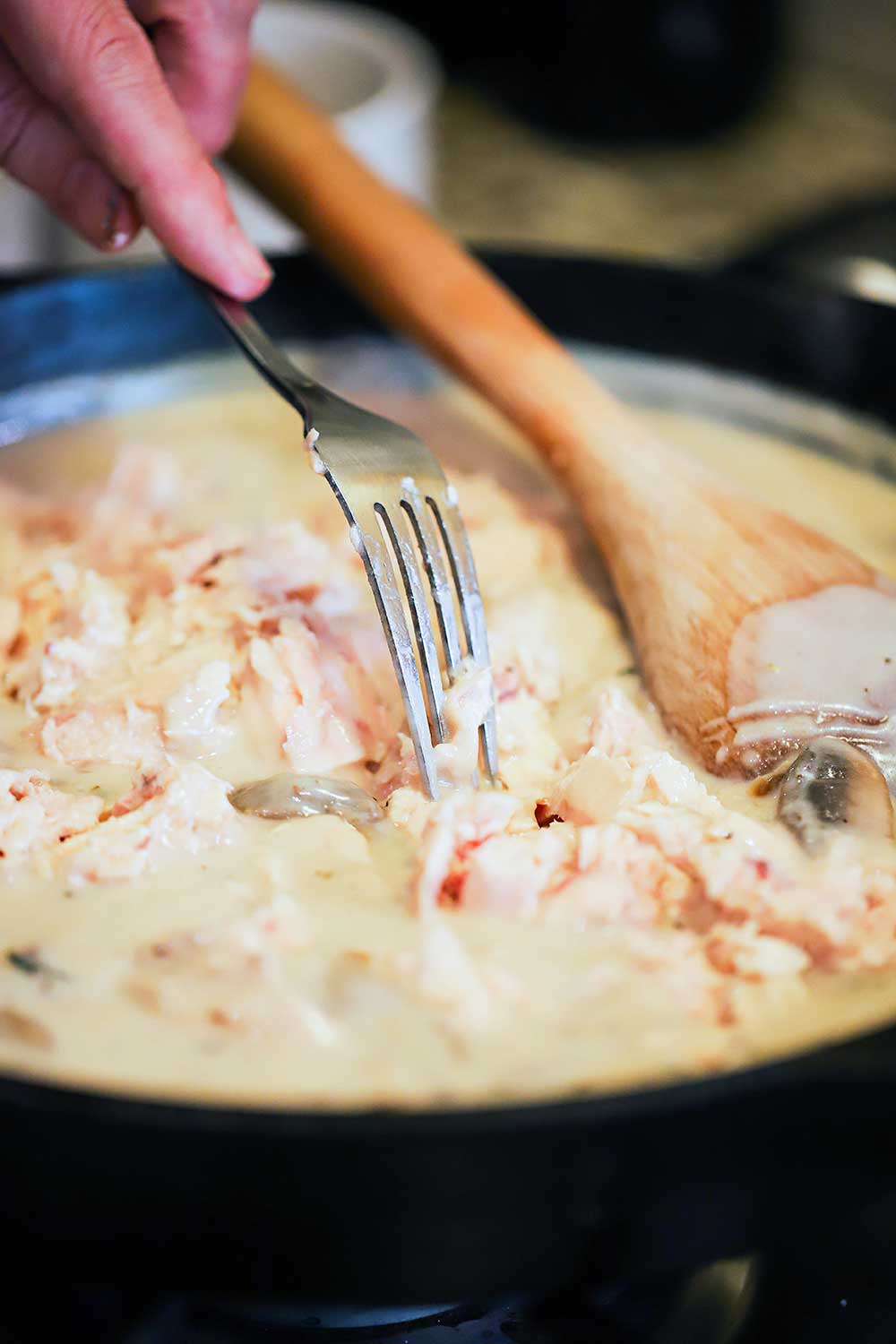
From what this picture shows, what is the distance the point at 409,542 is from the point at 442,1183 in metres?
0.49

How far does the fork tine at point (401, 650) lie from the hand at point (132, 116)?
0.40 meters

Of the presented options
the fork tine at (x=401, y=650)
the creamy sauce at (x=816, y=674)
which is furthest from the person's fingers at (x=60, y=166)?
the creamy sauce at (x=816, y=674)

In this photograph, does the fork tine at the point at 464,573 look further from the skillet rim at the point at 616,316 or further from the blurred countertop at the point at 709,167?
the blurred countertop at the point at 709,167

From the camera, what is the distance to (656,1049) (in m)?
0.72

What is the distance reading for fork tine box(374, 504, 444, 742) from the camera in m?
0.92

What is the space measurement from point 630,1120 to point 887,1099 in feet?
0.39

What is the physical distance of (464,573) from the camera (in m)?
1.00

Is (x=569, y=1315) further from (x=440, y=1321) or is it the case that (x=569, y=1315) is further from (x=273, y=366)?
(x=273, y=366)

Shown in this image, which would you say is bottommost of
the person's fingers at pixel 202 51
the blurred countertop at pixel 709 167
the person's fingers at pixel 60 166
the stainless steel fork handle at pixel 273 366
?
the blurred countertop at pixel 709 167

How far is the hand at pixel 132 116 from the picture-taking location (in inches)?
43.1

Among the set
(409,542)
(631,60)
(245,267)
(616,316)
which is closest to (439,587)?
(409,542)

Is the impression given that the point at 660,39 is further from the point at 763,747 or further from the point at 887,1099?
the point at 887,1099

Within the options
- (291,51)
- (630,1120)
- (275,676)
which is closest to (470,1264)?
(630,1120)

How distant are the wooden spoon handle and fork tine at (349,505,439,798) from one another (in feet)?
1.20
